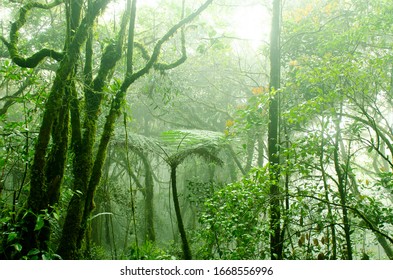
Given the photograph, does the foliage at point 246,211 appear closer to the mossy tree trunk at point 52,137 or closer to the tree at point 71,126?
the tree at point 71,126

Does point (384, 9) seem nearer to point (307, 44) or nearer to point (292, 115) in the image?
point (307, 44)

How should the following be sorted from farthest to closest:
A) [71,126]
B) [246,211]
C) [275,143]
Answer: [275,143] < [71,126] < [246,211]

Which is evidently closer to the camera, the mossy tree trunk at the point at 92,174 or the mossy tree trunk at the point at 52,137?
the mossy tree trunk at the point at 52,137

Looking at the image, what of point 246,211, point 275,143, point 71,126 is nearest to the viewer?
point 246,211

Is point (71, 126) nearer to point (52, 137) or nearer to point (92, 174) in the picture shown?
point (52, 137)

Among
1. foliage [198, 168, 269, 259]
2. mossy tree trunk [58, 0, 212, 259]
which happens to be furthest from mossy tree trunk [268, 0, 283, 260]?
mossy tree trunk [58, 0, 212, 259]

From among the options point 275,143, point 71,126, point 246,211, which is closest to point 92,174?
point 71,126

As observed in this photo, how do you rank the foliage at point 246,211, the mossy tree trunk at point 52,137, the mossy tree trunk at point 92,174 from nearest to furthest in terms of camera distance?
the mossy tree trunk at point 52,137 → the foliage at point 246,211 → the mossy tree trunk at point 92,174

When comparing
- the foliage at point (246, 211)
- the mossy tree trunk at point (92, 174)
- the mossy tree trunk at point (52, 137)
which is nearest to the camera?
the mossy tree trunk at point (52, 137)

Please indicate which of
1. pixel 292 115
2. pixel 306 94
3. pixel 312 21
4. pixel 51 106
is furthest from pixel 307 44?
pixel 51 106

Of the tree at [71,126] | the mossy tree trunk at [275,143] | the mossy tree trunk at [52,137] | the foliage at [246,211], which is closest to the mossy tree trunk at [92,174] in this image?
the tree at [71,126]

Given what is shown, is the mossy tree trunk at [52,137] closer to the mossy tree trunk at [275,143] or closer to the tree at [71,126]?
the tree at [71,126]
